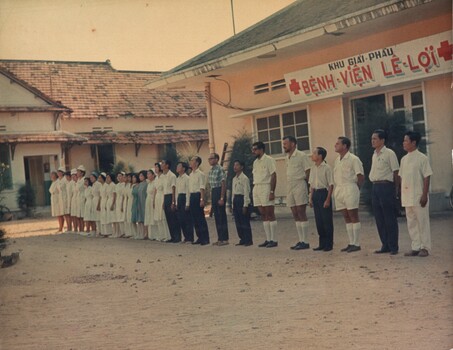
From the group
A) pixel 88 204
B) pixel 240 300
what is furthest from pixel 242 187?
pixel 88 204

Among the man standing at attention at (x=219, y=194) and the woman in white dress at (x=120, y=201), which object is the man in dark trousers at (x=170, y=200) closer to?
the man standing at attention at (x=219, y=194)

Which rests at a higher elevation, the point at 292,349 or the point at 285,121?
the point at 285,121

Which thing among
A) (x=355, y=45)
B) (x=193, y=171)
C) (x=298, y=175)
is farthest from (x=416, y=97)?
(x=193, y=171)

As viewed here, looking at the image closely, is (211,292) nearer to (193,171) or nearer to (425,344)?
(425,344)

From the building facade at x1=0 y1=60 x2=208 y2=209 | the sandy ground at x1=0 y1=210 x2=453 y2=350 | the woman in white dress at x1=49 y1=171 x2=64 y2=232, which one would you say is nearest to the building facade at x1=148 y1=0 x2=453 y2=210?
the sandy ground at x1=0 y1=210 x2=453 y2=350

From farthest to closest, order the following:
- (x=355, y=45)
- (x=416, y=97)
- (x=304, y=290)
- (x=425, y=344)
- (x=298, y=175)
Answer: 1. (x=355, y=45)
2. (x=416, y=97)
3. (x=298, y=175)
4. (x=304, y=290)
5. (x=425, y=344)

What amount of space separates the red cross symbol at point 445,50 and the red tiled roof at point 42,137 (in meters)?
18.4

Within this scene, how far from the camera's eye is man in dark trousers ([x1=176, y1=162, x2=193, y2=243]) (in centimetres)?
1265

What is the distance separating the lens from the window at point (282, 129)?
15.4m

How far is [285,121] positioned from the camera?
15977 millimetres

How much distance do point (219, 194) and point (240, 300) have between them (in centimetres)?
520

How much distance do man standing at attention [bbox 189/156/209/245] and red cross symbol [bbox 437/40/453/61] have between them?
4.47 meters

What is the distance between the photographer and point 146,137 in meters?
31.6

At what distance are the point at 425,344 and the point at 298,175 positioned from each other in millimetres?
5795
